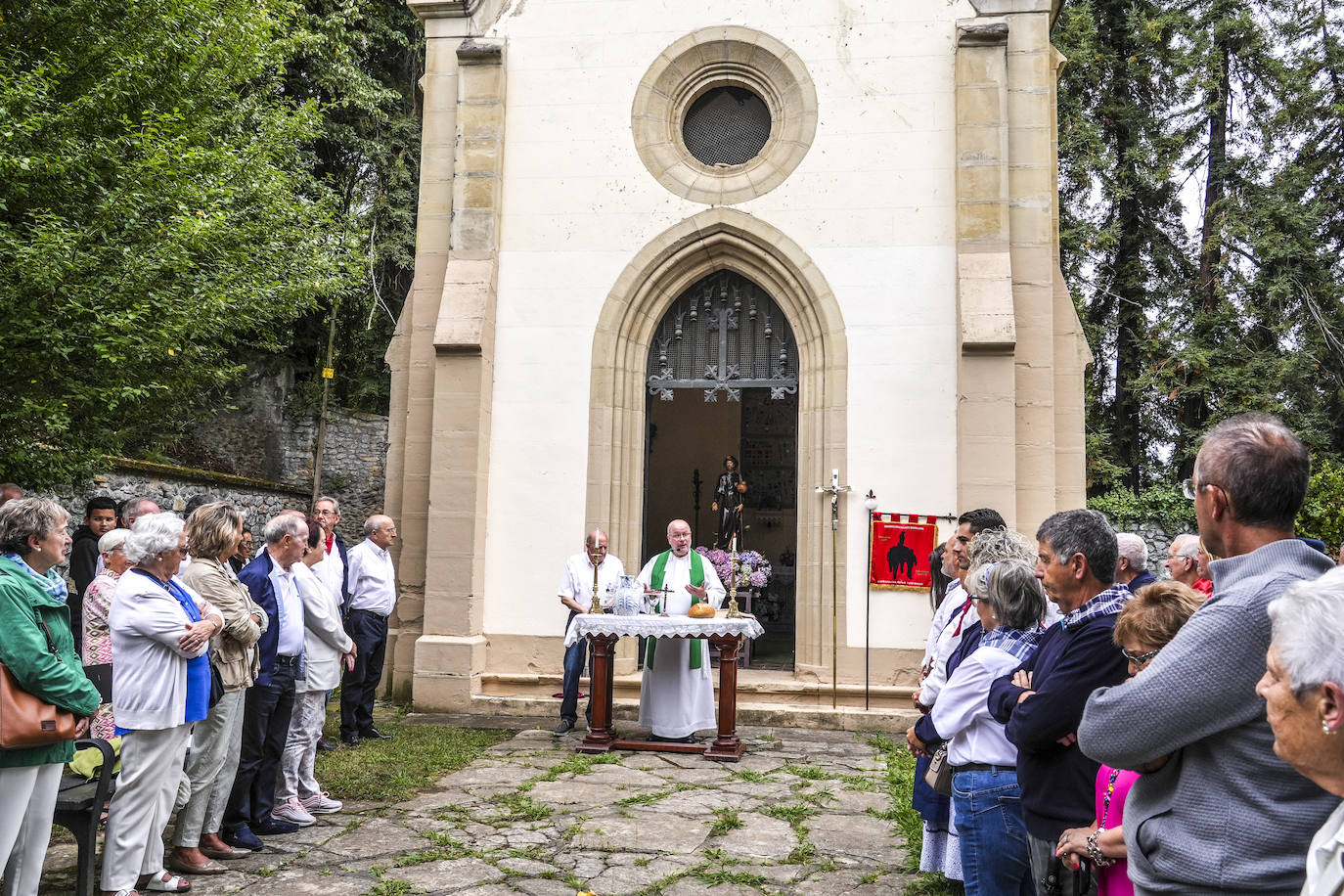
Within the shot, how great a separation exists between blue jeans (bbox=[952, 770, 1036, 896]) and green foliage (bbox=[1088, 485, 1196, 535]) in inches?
491

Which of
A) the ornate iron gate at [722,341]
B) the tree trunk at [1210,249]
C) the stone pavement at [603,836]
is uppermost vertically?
the tree trunk at [1210,249]

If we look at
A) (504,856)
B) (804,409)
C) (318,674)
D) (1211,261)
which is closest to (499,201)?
(804,409)

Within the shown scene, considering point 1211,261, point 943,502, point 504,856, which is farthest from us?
point 1211,261

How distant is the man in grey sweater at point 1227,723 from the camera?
200 cm

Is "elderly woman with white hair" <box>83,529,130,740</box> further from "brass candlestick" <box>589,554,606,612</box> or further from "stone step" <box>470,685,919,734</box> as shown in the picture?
"stone step" <box>470,685,919,734</box>

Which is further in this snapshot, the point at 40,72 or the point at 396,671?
the point at 396,671

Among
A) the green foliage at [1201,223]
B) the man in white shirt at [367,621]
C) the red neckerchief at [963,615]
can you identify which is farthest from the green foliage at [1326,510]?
the man in white shirt at [367,621]

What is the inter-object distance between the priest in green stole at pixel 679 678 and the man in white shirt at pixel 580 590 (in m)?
0.44

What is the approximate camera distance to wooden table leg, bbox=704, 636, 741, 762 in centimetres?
788

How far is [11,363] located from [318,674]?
4.66 m

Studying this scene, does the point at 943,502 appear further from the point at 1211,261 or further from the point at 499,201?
the point at 1211,261

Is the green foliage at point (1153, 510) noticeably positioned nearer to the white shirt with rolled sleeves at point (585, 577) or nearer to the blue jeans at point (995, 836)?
the white shirt with rolled sleeves at point (585, 577)

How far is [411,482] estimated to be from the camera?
10539mm

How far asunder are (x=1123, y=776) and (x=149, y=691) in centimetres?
383
